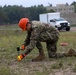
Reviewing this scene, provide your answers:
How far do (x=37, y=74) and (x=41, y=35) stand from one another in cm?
276

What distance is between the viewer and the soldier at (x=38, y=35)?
9.52 m

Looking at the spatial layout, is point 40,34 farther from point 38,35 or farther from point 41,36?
point 38,35

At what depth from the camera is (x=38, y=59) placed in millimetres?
10211

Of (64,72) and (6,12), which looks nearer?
(64,72)

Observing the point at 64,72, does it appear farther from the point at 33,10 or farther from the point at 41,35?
the point at 33,10

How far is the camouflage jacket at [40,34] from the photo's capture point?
9.57 meters

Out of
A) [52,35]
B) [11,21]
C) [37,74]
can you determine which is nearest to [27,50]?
[52,35]

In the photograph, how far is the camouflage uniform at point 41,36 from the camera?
31.4ft

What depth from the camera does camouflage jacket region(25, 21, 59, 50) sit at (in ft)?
31.4

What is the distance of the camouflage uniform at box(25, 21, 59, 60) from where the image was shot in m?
9.57

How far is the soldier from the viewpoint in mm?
9516

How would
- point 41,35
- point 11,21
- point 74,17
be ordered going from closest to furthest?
point 41,35, point 74,17, point 11,21

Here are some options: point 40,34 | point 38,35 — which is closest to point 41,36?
point 40,34

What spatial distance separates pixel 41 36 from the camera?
10.1m
